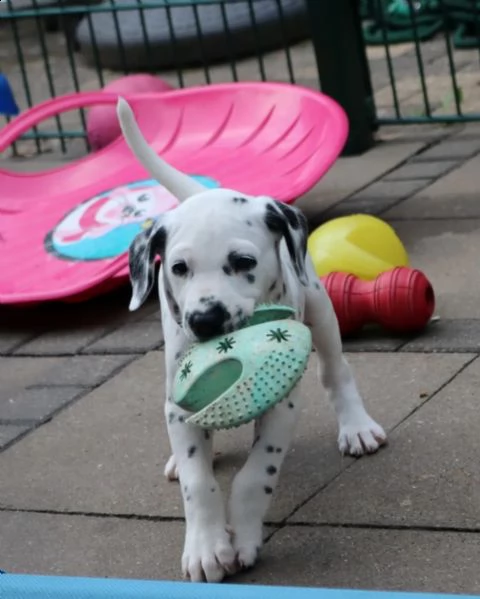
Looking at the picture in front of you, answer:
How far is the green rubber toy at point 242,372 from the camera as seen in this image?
311 cm

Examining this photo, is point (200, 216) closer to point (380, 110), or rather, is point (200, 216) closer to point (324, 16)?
point (324, 16)

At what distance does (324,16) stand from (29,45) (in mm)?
6222

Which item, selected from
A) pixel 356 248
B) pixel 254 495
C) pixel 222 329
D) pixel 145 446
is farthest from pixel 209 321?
pixel 356 248

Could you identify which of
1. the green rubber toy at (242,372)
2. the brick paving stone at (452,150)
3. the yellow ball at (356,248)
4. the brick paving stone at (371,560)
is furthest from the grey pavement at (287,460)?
the brick paving stone at (452,150)

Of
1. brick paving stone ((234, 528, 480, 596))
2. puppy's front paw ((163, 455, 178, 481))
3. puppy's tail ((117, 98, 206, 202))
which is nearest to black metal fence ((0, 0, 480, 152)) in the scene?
puppy's tail ((117, 98, 206, 202))

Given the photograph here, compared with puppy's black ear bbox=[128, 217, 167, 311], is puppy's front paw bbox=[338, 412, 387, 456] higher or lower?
lower

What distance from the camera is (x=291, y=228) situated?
11.4 ft

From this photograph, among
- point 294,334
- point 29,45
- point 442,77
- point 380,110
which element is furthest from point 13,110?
point 29,45

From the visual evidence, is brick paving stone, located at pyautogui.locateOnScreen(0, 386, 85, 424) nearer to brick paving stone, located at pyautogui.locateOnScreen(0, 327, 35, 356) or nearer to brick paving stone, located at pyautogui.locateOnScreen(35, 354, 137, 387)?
brick paving stone, located at pyautogui.locateOnScreen(35, 354, 137, 387)

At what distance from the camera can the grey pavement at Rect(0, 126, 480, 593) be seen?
134 inches

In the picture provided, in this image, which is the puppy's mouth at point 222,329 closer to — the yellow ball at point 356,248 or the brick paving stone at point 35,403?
the brick paving stone at point 35,403

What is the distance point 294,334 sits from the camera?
10.6 feet

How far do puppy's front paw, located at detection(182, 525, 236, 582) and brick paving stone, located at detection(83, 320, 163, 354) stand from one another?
1.87 m

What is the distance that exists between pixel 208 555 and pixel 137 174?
11.9 ft
